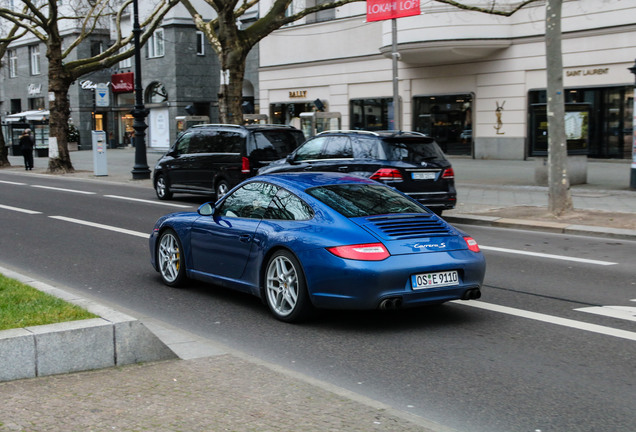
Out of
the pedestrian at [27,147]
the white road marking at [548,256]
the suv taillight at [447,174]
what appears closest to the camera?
the white road marking at [548,256]

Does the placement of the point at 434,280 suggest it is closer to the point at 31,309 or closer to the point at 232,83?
the point at 31,309

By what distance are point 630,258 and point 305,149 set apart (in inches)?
275

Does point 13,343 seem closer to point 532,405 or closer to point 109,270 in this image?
point 532,405

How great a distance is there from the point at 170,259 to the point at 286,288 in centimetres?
230

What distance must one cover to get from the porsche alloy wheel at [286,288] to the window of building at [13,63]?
60106 mm

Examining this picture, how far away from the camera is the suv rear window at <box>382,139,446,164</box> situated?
1432cm

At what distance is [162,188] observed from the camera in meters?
20.5

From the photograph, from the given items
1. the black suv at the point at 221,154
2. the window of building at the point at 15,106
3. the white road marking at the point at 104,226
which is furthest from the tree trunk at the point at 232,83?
the window of building at the point at 15,106

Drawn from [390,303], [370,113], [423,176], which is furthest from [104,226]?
[370,113]

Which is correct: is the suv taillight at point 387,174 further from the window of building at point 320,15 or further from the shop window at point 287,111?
the shop window at point 287,111

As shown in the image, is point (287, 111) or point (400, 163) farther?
point (287, 111)

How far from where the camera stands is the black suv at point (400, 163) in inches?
559

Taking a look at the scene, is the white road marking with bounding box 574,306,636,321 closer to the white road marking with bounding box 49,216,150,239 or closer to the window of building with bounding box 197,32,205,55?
the white road marking with bounding box 49,216,150,239

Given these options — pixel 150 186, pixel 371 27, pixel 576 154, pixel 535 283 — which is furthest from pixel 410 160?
pixel 371 27
